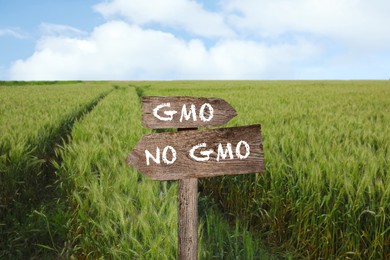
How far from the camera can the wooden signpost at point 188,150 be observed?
1.97 metres

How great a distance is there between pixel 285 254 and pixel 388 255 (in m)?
0.73

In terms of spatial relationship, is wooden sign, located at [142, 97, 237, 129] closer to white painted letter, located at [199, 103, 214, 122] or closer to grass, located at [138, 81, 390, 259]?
white painted letter, located at [199, 103, 214, 122]

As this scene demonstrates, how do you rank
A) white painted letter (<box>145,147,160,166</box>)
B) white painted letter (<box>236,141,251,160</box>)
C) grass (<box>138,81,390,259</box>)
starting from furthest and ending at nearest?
grass (<box>138,81,390,259</box>) < white painted letter (<box>236,141,251,160</box>) < white painted letter (<box>145,147,160,166</box>)

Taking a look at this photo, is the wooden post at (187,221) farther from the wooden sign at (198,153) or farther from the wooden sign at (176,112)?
the wooden sign at (176,112)

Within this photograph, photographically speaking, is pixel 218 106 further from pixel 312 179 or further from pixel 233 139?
pixel 312 179

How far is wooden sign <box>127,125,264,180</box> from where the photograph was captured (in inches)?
77.3

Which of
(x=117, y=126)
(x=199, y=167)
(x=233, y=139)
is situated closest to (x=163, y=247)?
(x=199, y=167)

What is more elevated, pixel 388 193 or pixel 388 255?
pixel 388 193

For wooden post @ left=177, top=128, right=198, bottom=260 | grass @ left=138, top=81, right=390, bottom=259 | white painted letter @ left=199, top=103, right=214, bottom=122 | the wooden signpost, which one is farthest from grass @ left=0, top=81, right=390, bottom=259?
white painted letter @ left=199, top=103, right=214, bottom=122

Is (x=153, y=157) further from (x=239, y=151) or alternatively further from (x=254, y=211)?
(x=254, y=211)

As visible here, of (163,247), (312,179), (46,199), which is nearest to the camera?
(163,247)

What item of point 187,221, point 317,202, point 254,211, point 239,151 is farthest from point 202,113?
point 254,211

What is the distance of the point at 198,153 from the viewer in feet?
6.59

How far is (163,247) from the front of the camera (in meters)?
2.22
